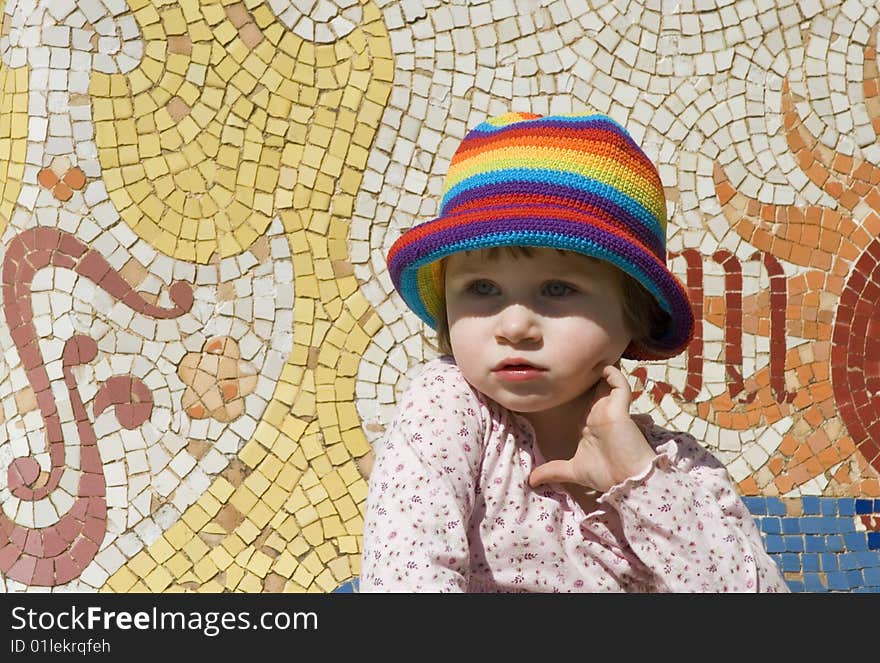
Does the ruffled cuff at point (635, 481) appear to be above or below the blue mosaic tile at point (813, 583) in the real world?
below

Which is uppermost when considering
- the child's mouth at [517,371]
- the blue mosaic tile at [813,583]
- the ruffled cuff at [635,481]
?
the blue mosaic tile at [813,583]

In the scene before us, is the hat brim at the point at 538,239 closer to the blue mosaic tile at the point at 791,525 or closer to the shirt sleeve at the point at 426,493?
the shirt sleeve at the point at 426,493

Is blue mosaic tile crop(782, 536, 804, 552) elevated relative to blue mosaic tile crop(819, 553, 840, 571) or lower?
elevated

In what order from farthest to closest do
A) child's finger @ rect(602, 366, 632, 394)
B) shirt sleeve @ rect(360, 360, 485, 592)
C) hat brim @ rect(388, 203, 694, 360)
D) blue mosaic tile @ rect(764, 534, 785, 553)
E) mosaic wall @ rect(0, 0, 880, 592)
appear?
blue mosaic tile @ rect(764, 534, 785, 553) < mosaic wall @ rect(0, 0, 880, 592) < child's finger @ rect(602, 366, 632, 394) < hat brim @ rect(388, 203, 694, 360) < shirt sleeve @ rect(360, 360, 485, 592)

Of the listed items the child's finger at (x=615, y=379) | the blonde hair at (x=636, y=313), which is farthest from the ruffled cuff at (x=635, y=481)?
the blonde hair at (x=636, y=313)

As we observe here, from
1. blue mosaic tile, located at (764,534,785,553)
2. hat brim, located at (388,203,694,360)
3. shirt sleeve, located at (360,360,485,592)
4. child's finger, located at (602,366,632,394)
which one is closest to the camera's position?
shirt sleeve, located at (360,360,485,592)

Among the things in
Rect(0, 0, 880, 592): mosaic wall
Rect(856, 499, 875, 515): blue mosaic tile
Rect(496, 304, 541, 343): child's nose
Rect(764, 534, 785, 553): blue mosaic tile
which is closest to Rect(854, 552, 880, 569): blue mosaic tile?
Rect(0, 0, 880, 592): mosaic wall

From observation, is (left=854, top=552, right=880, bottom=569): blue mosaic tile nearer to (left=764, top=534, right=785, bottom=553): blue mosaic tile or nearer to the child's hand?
(left=764, top=534, right=785, bottom=553): blue mosaic tile

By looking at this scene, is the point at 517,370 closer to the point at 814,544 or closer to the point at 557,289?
the point at 557,289

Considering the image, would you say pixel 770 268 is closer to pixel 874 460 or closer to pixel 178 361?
pixel 874 460

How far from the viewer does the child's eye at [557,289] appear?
5.89ft

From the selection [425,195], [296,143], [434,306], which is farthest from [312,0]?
[434,306]

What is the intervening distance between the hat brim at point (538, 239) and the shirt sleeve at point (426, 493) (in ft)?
0.66

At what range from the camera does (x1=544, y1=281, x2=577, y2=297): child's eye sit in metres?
1.79
